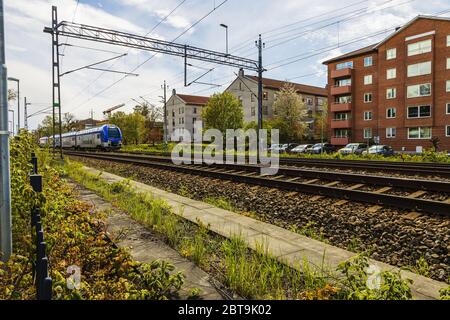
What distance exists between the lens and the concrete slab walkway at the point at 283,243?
314 cm

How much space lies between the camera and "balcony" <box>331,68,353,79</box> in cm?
4731

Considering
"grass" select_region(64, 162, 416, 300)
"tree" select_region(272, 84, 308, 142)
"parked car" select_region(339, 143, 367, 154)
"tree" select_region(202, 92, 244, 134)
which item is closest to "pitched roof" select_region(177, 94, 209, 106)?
"tree" select_region(272, 84, 308, 142)

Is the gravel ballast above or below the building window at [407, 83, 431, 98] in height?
below

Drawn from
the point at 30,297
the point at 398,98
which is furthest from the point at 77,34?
the point at 398,98

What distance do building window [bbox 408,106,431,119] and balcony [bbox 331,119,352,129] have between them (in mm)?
9119

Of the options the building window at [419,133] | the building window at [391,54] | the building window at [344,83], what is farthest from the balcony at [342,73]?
the building window at [419,133]

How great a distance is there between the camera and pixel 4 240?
308 cm

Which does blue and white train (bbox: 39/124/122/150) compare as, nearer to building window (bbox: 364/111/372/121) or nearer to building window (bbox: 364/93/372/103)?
building window (bbox: 364/111/372/121)

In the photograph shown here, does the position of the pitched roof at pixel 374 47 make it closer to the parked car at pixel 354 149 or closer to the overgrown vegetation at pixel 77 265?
the parked car at pixel 354 149

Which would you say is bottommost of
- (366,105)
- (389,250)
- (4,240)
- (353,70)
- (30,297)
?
(389,250)

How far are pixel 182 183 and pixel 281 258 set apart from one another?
798 centimetres
